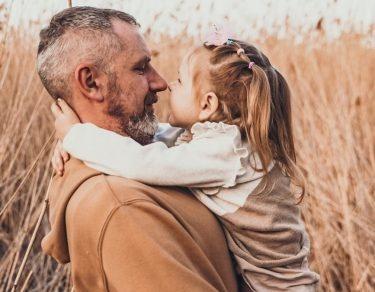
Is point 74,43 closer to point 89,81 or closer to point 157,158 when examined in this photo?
point 89,81

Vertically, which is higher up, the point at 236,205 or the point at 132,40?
the point at 132,40

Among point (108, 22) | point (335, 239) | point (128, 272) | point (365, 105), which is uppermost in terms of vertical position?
point (108, 22)

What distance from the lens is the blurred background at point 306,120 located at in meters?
3.12

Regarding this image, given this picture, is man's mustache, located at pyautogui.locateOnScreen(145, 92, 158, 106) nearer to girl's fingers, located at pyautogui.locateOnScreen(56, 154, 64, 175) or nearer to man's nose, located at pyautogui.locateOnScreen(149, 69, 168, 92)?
man's nose, located at pyautogui.locateOnScreen(149, 69, 168, 92)

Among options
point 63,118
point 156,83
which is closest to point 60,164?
point 63,118

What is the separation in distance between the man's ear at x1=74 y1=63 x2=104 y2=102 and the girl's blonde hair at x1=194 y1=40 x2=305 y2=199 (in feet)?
0.87

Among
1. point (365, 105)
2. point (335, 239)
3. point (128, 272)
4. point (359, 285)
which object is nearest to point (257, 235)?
point (128, 272)

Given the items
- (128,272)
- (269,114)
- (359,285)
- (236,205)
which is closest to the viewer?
(128,272)

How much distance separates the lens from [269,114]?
174 centimetres

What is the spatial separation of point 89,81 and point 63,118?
0.11m

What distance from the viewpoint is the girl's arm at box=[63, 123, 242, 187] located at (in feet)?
5.01

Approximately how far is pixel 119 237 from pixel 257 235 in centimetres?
44

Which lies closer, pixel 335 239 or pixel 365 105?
pixel 335 239

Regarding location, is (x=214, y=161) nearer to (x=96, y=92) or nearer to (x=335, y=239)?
(x=96, y=92)
